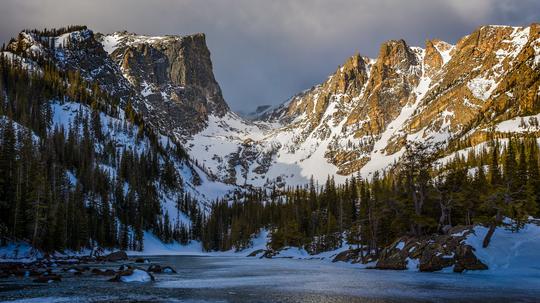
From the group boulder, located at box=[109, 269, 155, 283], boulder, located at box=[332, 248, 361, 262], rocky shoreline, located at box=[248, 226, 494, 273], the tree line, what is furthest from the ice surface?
boulder, located at box=[332, 248, 361, 262]

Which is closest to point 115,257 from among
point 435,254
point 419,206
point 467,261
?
point 419,206

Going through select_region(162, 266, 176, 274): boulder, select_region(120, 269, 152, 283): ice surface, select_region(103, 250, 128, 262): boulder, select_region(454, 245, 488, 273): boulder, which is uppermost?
select_region(454, 245, 488, 273): boulder

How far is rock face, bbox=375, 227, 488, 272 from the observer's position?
51.7 meters

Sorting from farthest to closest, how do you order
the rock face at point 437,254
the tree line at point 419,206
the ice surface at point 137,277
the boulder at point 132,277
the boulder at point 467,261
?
the tree line at point 419,206, the rock face at point 437,254, the boulder at point 467,261, the ice surface at point 137,277, the boulder at point 132,277

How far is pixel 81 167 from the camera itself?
15850 centimetres

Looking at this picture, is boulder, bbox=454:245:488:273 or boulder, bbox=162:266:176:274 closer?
boulder, bbox=454:245:488:273

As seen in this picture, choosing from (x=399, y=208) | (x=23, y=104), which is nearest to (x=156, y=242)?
(x=23, y=104)

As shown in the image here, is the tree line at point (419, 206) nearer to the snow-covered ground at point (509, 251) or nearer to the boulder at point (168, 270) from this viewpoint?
the snow-covered ground at point (509, 251)

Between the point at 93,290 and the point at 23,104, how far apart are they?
158819 mm

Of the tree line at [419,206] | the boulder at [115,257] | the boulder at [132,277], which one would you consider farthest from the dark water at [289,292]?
the boulder at [115,257]

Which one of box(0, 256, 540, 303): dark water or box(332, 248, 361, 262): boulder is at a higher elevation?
box(0, 256, 540, 303): dark water

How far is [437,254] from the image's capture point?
54.8m

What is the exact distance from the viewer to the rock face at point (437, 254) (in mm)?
51741

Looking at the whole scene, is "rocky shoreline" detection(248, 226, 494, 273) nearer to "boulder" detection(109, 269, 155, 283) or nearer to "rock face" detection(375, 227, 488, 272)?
"rock face" detection(375, 227, 488, 272)
